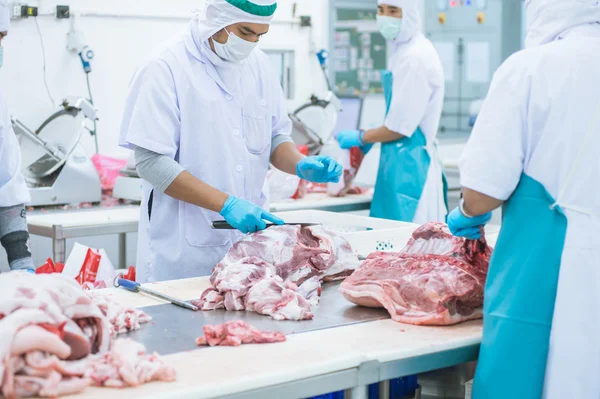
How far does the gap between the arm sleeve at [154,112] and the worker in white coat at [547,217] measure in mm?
1300

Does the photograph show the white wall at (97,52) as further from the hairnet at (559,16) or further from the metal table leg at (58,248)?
the hairnet at (559,16)

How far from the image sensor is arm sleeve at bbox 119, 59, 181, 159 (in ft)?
9.75

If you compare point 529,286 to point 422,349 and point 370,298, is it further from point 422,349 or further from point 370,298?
point 370,298

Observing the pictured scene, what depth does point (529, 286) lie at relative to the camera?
2.08 metres

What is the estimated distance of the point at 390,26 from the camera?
17.0ft

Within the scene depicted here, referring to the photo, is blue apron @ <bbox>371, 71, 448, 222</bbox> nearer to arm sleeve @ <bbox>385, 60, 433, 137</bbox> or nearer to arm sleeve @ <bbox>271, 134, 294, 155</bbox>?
arm sleeve @ <bbox>385, 60, 433, 137</bbox>

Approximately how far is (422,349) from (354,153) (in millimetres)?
3576

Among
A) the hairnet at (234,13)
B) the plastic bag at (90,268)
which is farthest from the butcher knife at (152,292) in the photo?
the hairnet at (234,13)

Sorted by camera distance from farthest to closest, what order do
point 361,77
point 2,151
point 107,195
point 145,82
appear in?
point 361,77 → point 107,195 → point 145,82 → point 2,151

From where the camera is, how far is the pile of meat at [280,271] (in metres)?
2.42

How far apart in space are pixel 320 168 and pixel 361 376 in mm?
1411

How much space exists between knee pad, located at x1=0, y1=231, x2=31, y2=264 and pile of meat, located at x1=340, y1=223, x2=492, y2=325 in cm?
115

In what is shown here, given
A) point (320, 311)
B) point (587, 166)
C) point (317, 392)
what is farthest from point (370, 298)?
point (587, 166)

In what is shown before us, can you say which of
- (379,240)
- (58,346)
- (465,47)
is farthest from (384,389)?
(465,47)
